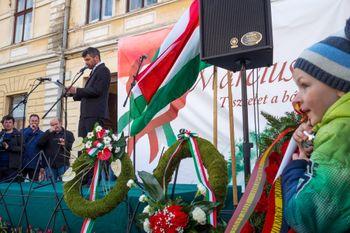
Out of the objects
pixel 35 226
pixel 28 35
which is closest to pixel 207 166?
pixel 35 226

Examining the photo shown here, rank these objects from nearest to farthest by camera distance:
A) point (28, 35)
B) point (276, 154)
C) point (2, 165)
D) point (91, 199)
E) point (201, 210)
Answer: point (276, 154), point (201, 210), point (91, 199), point (2, 165), point (28, 35)

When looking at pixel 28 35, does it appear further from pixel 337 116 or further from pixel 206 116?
pixel 337 116

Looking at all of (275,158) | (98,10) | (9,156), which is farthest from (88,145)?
(98,10)

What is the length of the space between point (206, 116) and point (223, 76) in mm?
608

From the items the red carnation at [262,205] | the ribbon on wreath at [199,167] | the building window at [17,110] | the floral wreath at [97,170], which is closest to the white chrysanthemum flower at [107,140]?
the floral wreath at [97,170]

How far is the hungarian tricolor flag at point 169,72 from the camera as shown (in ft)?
9.33

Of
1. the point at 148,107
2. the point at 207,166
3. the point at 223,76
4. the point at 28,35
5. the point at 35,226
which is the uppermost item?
the point at 28,35

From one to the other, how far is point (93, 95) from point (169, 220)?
2279mm

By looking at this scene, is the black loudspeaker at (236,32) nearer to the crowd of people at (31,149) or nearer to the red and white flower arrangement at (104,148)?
the red and white flower arrangement at (104,148)

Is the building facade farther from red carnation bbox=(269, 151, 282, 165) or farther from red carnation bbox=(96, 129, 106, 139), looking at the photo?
red carnation bbox=(269, 151, 282, 165)

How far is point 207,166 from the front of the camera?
2.25 metres

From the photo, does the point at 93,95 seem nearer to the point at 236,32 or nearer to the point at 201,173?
the point at 236,32

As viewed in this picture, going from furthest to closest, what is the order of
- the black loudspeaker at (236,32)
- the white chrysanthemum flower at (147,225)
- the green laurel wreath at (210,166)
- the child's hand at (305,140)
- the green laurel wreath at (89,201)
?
the green laurel wreath at (89,201) → the black loudspeaker at (236,32) → the green laurel wreath at (210,166) → the white chrysanthemum flower at (147,225) → the child's hand at (305,140)

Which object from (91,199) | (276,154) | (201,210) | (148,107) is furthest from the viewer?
(148,107)
